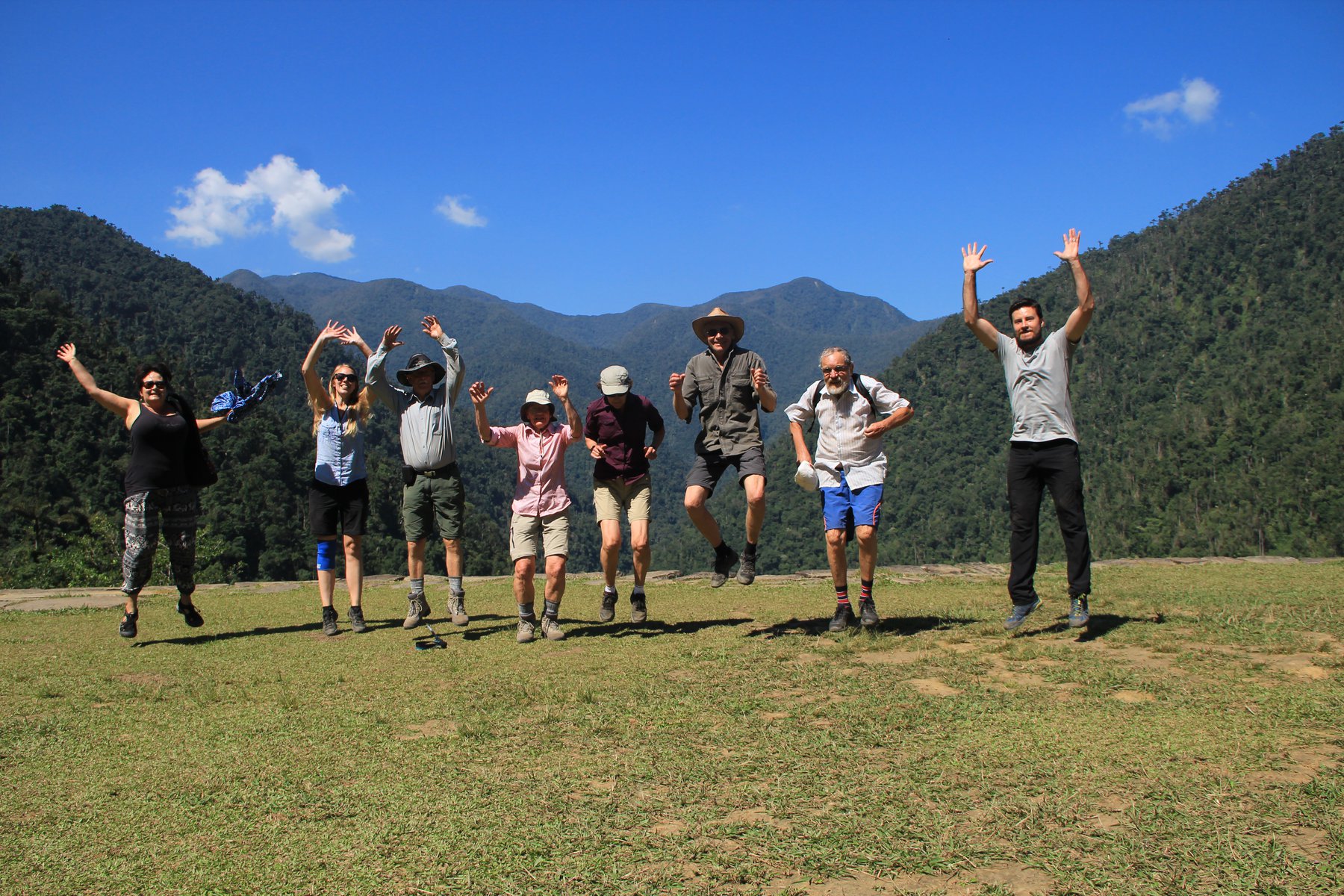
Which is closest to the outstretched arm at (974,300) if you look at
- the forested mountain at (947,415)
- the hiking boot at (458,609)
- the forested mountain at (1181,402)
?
the hiking boot at (458,609)

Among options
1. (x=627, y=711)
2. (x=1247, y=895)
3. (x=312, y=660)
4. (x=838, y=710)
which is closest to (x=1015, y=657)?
(x=838, y=710)

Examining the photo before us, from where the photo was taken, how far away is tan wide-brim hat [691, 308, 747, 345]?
6797 millimetres

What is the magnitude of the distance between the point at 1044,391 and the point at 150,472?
20.7 ft

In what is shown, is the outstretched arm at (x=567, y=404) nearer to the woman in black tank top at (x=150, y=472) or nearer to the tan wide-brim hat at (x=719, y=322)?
the tan wide-brim hat at (x=719, y=322)

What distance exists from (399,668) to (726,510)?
9834 cm

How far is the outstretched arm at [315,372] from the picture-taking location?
689 centimetres

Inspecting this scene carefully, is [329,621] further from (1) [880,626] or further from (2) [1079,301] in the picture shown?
(2) [1079,301]

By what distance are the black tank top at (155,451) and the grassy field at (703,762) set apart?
4.15 ft

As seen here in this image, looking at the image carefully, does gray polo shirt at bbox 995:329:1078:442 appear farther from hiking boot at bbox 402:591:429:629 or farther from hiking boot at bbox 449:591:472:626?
hiking boot at bbox 402:591:429:629

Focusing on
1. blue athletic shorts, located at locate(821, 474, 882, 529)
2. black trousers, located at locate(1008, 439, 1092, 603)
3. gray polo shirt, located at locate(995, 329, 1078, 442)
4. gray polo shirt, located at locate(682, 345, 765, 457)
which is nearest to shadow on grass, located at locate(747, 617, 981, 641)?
black trousers, located at locate(1008, 439, 1092, 603)

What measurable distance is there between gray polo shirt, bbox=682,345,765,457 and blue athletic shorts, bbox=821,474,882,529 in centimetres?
72

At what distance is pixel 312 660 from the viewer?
235 inches

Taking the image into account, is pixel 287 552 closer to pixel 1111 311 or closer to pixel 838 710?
pixel 838 710

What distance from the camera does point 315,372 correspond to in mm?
6902
